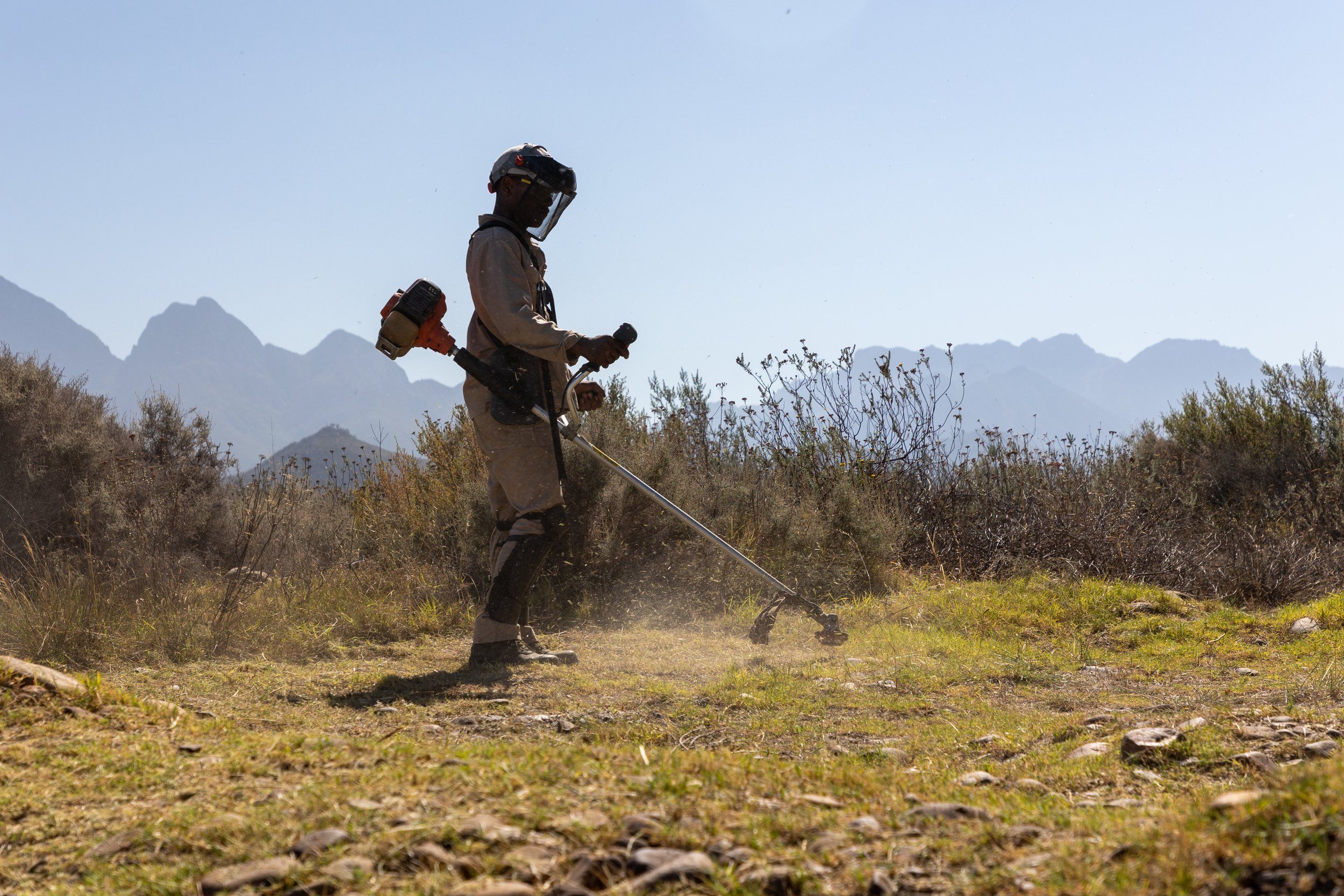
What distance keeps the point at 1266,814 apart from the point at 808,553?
6.40 metres

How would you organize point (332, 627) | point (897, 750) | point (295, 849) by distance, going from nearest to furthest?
point (295, 849), point (897, 750), point (332, 627)

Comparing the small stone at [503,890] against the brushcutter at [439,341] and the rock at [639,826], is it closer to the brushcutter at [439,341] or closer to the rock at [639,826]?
the rock at [639,826]

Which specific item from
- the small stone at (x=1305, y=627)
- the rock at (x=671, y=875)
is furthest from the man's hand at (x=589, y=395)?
the small stone at (x=1305, y=627)

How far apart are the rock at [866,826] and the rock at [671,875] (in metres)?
0.42

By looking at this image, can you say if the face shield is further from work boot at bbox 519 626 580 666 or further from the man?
work boot at bbox 519 626 580 666

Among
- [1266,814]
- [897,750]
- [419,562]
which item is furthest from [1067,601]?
[1266,814]

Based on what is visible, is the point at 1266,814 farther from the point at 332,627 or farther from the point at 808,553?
the point at 808,553

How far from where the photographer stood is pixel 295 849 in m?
1.97

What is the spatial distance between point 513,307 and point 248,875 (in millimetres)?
3388

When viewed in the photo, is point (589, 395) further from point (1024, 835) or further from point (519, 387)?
point (1024, 835)

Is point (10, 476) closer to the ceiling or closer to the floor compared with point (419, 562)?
closer to the ceiling

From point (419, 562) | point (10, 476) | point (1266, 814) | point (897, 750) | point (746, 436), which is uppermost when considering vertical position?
point (746, 436)

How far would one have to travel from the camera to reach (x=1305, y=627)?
20.2ft

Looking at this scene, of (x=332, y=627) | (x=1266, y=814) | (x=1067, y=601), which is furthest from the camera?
(x=1067, y=601)
